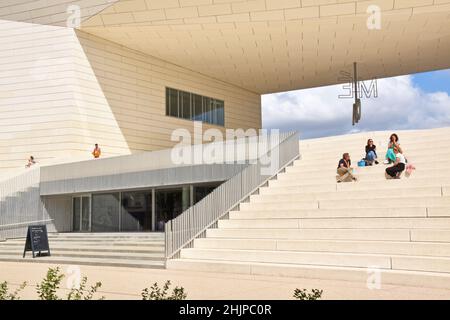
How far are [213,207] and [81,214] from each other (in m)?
10.5

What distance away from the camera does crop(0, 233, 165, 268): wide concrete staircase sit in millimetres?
13164

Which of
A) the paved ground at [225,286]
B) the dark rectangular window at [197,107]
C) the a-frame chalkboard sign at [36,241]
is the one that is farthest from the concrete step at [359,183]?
the dark rectangular window at [197,107]

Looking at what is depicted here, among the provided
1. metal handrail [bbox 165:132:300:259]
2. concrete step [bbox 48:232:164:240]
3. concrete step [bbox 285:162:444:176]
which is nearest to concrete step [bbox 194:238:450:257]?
metal handrail [bbox 165:132:300:259]

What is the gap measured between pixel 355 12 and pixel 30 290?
1613 centimetres

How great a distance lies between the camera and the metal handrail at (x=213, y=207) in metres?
12.1

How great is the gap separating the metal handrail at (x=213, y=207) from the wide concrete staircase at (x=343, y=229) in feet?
0.85

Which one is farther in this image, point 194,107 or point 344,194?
point 194,107

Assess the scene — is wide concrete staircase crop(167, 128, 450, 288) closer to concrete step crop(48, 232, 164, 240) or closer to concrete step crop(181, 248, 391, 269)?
concrete step crop(181, 248, 391, 269)

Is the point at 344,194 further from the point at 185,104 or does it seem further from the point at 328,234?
the point at 185,104

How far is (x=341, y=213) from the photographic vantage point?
39.1 feet

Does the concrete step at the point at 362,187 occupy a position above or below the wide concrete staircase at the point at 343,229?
above

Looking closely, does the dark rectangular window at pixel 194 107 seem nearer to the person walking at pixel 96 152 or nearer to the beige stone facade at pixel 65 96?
the beige stone facade at pixel 65 96

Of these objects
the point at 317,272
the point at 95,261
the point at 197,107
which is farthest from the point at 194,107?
the point at 317,272
